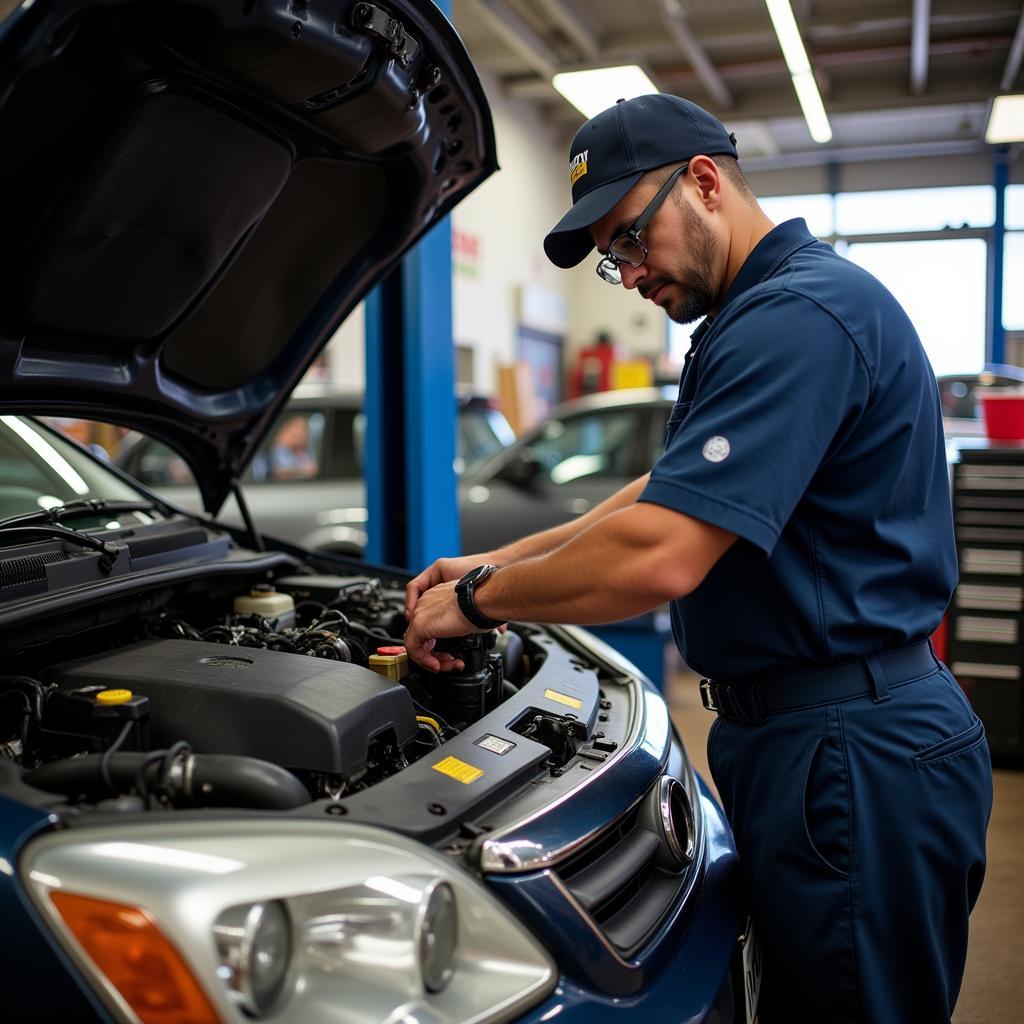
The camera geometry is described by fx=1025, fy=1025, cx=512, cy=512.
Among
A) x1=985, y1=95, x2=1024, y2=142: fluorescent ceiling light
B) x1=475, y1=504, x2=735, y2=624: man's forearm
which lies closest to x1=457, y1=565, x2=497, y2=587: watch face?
x1=475, y1=504, x2=735, y2=624: man's forearm

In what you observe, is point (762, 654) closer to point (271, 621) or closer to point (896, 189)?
point (271, 621)

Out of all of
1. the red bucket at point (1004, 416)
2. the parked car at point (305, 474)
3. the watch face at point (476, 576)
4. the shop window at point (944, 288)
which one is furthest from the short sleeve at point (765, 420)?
the shop window at point (944, 288)

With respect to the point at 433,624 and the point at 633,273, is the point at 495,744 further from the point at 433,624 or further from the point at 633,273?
the point at 633,273

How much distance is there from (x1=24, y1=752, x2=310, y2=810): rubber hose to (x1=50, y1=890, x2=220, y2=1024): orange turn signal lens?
8.2 inches

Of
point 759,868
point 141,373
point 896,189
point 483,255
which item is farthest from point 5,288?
point 896,189

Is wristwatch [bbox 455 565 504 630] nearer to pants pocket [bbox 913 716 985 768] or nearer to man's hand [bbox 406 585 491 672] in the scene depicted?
man's hand [bbox 406 585 491 672]

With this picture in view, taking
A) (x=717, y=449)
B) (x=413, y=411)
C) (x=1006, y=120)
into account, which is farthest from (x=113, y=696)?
(x=1006, y=120)

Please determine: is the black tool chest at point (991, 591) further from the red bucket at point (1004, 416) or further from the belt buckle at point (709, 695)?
the belt buckle at point (709, 695)

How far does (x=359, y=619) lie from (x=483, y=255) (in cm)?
983

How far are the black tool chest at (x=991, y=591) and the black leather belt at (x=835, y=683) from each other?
2719 millimetres

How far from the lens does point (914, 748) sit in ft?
4.66

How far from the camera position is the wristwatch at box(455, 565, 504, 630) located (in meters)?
1.50

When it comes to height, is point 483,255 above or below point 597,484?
above

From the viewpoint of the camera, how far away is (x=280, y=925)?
1.04m
